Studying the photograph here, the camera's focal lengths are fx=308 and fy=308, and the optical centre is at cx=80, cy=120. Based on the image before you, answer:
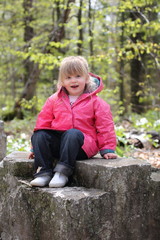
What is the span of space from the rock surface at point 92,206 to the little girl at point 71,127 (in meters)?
0.15

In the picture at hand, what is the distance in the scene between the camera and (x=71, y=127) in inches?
121

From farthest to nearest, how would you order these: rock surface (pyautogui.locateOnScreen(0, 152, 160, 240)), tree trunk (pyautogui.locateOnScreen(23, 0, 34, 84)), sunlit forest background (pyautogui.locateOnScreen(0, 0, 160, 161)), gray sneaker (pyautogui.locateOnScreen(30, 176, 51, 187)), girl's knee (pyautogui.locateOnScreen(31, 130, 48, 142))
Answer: tree trunk (pyautogui.locateOnScreen(23, 0, 34, 84))
sunlit forest background (pyautogui.locateOnScreen(0, 0, 160, 161))
girl's knee (pyautogui.locateOnScreen(31, 130, 48, 142))
gray sneaker (pyautogui.locateOnScreen(30, 176, 51, 187))
rock surface (pyautogui.locateOnScreen(0, 152, 160, 240))

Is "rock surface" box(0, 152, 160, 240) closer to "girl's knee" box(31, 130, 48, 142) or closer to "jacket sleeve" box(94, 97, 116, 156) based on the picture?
"jacket sleeve" box(94, 97, 116, 156)

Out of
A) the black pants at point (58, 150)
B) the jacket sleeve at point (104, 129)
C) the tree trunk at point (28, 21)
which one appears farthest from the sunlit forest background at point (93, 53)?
the black pants at point (58, 150)

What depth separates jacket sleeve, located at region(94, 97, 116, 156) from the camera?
9.95 feet

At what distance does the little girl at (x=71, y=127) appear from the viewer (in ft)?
9.39

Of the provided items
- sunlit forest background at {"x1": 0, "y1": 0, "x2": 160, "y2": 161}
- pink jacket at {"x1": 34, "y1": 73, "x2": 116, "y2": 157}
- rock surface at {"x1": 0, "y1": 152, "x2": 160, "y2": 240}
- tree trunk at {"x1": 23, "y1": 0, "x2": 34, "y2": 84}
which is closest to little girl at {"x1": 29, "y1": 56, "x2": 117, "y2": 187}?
pink jacket at {"x1": 34, "y1": 73, "x2": 116, "y2": 157}

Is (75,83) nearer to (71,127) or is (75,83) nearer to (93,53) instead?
(71,127)

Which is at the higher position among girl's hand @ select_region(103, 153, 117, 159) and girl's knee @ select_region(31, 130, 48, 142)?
girl's knee @ select_region(31, 130, 48, 142)

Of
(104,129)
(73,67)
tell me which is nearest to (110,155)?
(104,129)

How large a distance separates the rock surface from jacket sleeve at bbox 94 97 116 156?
0.60 feet

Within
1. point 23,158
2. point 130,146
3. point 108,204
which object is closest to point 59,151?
point 23,158

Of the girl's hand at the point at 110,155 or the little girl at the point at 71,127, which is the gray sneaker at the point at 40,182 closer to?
the little girl at the point at 71,127

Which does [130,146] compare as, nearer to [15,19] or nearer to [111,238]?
[111,238]
